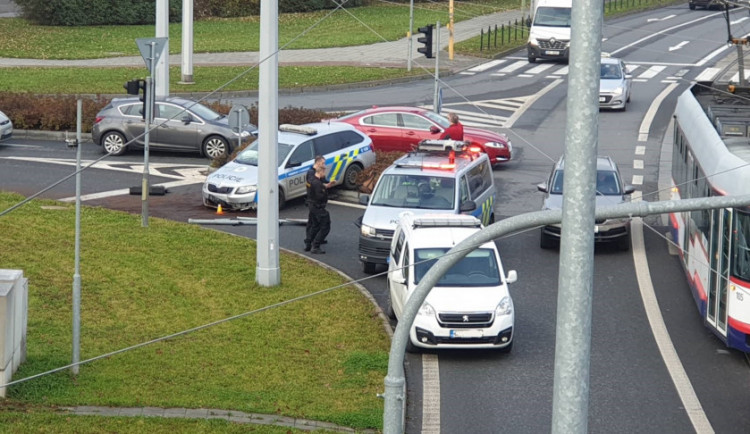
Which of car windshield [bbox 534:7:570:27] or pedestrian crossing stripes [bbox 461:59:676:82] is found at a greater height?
car windshield [bbox 534:7:570:27]

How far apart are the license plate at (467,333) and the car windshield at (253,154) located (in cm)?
989

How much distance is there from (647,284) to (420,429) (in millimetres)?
7680

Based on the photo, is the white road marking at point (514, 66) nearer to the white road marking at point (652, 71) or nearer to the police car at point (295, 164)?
the white road marking at point (652, 71)

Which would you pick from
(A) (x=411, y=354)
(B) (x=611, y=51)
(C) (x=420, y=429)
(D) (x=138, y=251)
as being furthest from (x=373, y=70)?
(C) (x=420, y=429)

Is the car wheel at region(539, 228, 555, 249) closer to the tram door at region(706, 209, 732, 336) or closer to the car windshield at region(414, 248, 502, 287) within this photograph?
the car windshield at region(414, 248, 502, 287)

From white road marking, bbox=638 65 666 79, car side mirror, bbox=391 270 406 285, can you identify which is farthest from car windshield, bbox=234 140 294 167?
white road marking, bbox=638 65 666 79

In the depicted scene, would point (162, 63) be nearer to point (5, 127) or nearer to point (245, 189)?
point (5, 127)

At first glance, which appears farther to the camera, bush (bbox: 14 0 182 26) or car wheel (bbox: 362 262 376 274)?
bush (bbox: 14 0 182 26)

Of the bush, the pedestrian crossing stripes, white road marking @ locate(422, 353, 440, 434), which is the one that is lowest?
white road marking @ locate(422, 353, 440, 434)

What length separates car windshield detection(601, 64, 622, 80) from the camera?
128ft

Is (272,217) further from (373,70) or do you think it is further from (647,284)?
(373,70)

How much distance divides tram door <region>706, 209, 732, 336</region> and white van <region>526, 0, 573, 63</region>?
105 feet

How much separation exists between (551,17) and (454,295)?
109ft

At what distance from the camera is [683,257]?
2078cm
